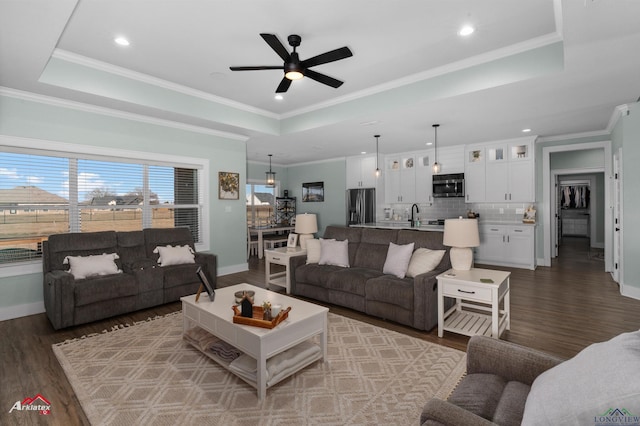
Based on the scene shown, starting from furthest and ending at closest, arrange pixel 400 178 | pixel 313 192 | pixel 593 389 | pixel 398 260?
pixel 313 192, pixel 400 178, pixel 398 260, pixel 593 389

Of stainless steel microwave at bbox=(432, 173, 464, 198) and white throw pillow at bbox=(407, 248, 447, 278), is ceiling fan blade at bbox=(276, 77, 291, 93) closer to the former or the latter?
white throw pillow at bbox=(407, 248, 447, 278)

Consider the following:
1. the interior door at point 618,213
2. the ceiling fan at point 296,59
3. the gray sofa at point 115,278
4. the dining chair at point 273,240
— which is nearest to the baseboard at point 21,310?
the gray sofa at point 115,278

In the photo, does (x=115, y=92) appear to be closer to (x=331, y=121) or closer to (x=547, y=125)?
(x=331, y=121)

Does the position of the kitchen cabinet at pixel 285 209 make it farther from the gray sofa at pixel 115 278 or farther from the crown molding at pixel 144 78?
the gray sofa at pixel 115 278

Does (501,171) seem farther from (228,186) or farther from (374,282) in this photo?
(228,186)

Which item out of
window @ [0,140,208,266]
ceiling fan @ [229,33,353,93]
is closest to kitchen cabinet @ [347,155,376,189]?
window @ [0,140,208,266]

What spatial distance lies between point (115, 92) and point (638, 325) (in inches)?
254

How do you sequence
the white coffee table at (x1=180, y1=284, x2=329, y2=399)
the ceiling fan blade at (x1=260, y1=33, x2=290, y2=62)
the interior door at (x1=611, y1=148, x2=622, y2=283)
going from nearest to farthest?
1. the white coffee table at (x1=180, y1=284, x2=329, y2=399)
2. the ceiling fan blade at (x1=260, y1=33, x2=290, y2=62)
3. the interior door at (x1=611, y1=148, x2=622, y2=283)

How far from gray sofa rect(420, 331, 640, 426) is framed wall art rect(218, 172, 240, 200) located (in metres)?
4.97

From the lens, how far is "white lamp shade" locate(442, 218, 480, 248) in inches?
132

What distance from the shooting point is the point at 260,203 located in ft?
31.4

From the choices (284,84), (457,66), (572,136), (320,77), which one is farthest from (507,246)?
(284,84)

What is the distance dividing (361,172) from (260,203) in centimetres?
322

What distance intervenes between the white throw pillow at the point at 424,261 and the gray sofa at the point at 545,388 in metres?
1.88
